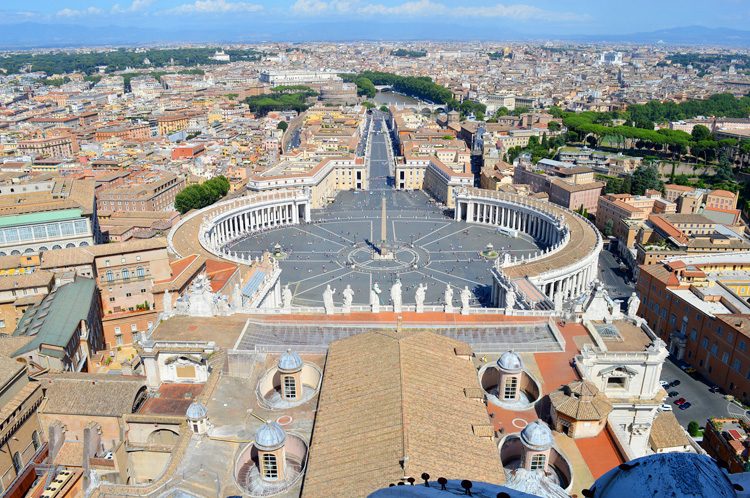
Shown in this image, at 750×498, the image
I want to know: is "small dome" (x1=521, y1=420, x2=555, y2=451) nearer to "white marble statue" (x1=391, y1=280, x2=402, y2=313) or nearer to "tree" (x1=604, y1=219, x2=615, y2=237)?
"white marble statue" (x1=391, y1=280, x2=402, y2=313)

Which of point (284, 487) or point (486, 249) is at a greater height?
point (284, 487)

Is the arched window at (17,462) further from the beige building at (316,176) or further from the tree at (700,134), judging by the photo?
the tree at (700,134)

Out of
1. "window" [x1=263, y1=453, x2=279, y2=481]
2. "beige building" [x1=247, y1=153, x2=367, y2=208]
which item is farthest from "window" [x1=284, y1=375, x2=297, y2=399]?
"beige building" [x1=247, y1=153, x2=367, y2=208]

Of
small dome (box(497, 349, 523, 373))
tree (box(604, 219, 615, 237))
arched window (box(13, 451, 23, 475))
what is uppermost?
small dome (box(497, 349, 523, 373))

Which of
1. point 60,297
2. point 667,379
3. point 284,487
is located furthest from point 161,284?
point 667,379

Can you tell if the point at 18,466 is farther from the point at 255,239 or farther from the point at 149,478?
the point at 255,239
